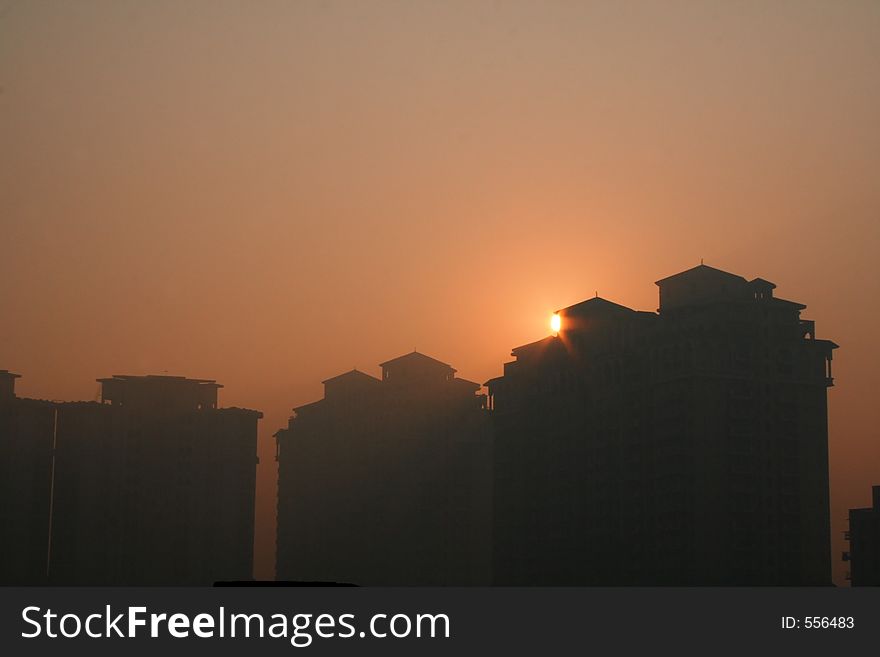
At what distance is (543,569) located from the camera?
97500 mm

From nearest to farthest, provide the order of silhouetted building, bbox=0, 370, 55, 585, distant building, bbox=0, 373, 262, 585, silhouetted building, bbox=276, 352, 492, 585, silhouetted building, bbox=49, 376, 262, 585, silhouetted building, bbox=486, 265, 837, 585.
Result: silhouetted building, bbox=486, 265, 837, 585, silhouetted building, bbox=0, 370, 55, 585, distant building, bbox=0, 373, 262, 585, silhouetted building, bbox=49, 376, 262, 585, silhouetted building, bbox=276, 352, 492, 585

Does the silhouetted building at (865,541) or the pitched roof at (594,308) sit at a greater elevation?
the pitched roof at (594,308)

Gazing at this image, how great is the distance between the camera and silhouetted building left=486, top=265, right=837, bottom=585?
8219cm

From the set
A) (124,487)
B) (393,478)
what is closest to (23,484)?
(124,487)

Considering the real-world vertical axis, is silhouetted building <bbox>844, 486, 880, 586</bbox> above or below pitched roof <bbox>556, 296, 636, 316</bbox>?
below

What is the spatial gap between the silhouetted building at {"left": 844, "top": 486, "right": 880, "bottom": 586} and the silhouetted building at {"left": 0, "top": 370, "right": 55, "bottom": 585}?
64.5 meters

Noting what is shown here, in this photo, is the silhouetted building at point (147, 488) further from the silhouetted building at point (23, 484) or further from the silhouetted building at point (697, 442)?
the silhouetted building at point (697, 442)

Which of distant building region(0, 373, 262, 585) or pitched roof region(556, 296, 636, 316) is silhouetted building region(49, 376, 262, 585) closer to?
distant building region(0, 373, 262, 585)

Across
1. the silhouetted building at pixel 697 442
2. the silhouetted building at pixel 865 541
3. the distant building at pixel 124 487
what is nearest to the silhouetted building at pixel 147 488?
the distant building at pixel 124 487

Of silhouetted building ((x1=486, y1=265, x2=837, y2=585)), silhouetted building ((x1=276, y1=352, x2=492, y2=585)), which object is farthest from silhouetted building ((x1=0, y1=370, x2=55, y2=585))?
silhouetted building ((x1=486, y1=265, x2=837, y2=585))

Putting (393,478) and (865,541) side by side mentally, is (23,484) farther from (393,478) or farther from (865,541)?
(865,541)

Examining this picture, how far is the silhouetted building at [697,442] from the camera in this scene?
8219cm

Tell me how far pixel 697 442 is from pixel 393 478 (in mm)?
61308

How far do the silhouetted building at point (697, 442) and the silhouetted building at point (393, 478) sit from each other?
38.1m
